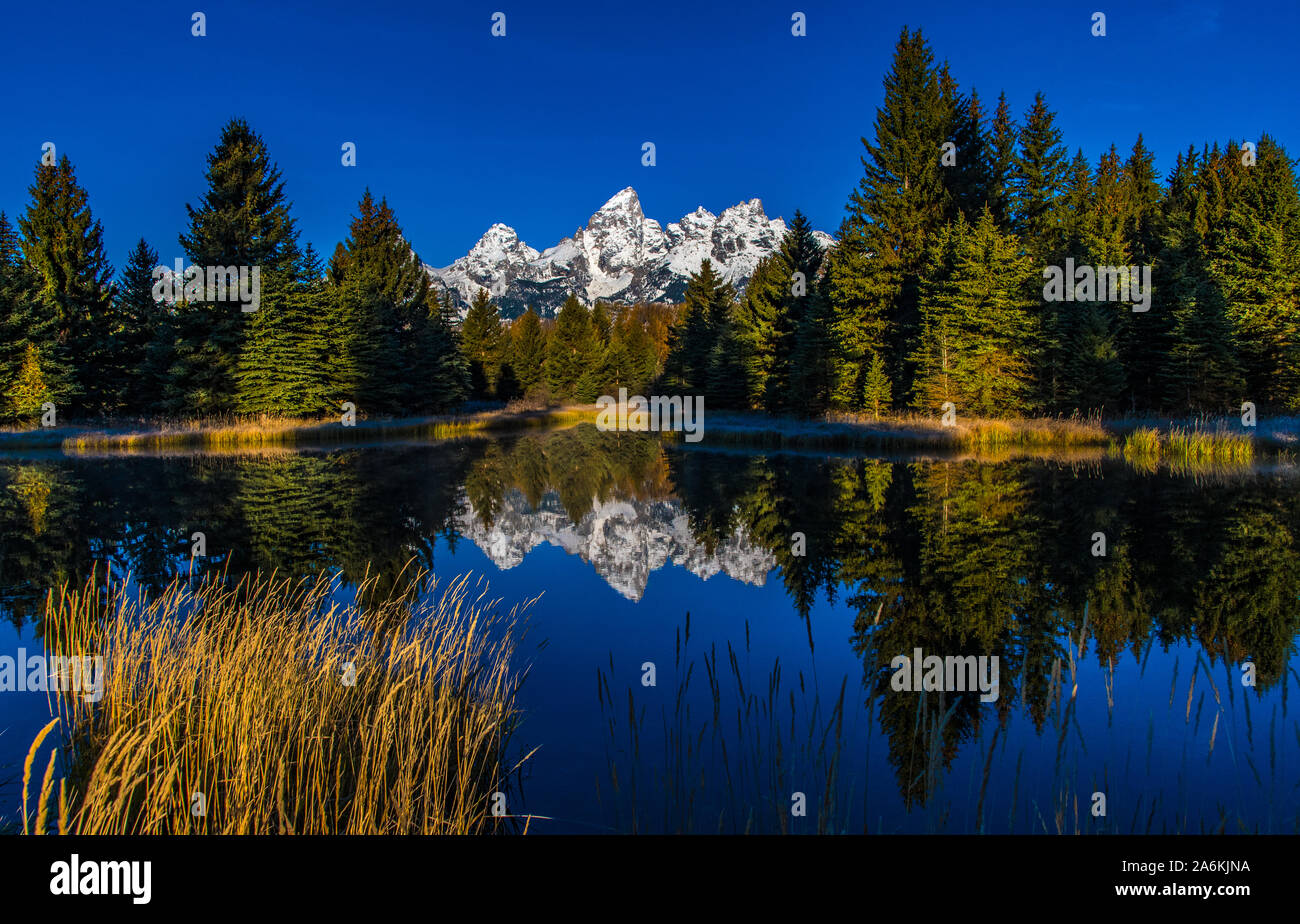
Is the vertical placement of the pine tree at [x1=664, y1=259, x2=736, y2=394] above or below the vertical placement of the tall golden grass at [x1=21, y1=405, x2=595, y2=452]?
above

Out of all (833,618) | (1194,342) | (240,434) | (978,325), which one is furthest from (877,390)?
(240,434)

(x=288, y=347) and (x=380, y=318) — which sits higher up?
(x=380, y=318)

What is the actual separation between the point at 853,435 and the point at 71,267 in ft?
122

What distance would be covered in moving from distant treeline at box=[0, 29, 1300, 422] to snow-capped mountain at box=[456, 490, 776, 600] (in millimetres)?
17547

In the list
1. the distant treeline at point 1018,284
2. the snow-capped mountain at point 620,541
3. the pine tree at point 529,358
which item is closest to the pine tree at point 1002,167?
the distant treeline at point 1018,284

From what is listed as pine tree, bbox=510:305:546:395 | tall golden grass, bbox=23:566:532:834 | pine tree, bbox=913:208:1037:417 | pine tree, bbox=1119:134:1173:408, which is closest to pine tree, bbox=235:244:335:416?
pine tree, bbox=913:208:1037:417

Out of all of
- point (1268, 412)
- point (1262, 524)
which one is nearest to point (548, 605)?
point (1262, 524)

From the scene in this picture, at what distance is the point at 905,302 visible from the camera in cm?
3269

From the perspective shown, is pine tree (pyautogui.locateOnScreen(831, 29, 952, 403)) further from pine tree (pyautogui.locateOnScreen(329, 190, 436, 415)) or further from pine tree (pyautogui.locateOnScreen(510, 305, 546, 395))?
pine tree (pyautogui.locateOnScreen(510, 305, 546, 395))

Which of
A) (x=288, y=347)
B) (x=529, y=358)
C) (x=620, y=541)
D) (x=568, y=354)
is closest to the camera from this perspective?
(x=620, y=541)

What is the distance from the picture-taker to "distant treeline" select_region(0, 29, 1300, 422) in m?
28.6

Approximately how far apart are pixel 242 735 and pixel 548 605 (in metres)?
5.09

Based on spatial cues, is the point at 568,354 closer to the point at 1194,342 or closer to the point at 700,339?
the point at 700,339
